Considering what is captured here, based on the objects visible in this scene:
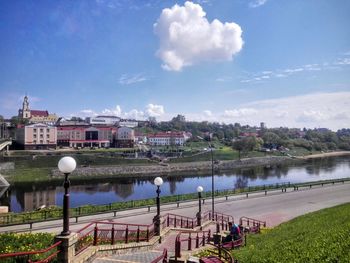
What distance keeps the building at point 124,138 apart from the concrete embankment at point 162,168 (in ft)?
128

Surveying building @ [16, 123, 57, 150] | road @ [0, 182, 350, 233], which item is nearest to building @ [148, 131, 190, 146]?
building @ [16, 123, 57, 150]

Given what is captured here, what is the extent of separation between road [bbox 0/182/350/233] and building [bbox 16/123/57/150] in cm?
8239

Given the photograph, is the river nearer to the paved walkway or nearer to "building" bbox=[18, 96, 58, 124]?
the paved walkway

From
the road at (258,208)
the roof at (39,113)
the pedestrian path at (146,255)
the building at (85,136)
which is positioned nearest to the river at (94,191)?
the road at (258,208)

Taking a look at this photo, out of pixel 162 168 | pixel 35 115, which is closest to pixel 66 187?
pixel 162 168

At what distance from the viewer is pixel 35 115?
162625 millimetres

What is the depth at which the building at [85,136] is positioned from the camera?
114875 mm

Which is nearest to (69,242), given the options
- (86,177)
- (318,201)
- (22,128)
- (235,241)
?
(235,241)

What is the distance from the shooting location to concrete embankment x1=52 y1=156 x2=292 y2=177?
75.0m

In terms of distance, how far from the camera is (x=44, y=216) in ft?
80.3

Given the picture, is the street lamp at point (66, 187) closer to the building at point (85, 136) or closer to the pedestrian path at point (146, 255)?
the pedestrian path at point (146, 255)

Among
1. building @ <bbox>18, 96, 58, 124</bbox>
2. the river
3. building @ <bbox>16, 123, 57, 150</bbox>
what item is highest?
building @ <bbox>18, 96, 58, 124</bbox>

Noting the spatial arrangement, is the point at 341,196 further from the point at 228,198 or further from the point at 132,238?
the point at 132,238

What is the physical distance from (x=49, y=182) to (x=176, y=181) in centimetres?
2682
